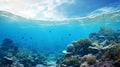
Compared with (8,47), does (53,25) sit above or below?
above

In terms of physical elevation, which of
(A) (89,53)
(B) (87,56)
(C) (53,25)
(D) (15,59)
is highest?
(C) (53,25)

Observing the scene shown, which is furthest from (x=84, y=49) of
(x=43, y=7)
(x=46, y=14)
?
(x=46, y=14)

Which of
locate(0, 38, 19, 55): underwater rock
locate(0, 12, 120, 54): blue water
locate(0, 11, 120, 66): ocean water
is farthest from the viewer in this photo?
locate(0, 12, 120, 54): blue water

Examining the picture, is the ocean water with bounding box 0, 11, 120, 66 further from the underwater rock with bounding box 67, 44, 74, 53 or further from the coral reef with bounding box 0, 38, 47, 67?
the underwater rock with bounding box 67, 44, 74, 53

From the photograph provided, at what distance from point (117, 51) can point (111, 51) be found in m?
0.64

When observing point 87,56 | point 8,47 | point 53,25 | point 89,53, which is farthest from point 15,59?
point 53,25

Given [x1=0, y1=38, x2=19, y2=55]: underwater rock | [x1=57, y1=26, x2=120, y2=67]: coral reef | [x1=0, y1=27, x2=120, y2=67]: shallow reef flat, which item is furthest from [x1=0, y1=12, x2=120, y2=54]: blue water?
[x1=57, y1=26, x2=120, y2=67]: coral reef

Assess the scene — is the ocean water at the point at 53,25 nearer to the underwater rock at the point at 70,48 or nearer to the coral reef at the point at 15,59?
the coral reef at the point at 15,59

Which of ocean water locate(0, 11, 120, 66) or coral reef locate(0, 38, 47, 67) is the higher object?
ocean water locate(0, 11, 120, 66)

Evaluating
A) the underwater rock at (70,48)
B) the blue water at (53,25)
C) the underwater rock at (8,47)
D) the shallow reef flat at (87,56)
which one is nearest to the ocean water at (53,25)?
the blue water at (53,25)

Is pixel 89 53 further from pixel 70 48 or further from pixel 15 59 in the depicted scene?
pixel 15 59

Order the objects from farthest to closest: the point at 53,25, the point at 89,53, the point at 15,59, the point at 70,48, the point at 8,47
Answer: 1. the point at 53,25
2. the point at 8,47
3. the point at 15,59
4. the point at 70,48
5. the point at 89,53

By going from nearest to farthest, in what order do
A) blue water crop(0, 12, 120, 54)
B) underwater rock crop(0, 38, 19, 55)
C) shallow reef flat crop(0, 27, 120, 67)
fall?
shallow reef flat crop(0, 27, 120, 67)
underwater rock crop(0, 38, 19, 55)
blue water crop(0, 12, 120, 54)

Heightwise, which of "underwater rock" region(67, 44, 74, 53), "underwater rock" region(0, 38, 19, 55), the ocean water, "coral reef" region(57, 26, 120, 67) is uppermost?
the ocean water
